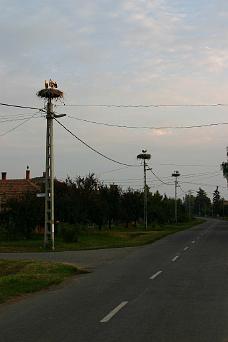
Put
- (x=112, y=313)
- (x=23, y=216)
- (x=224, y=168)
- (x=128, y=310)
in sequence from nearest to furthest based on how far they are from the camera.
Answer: (x=112, y=313)
(x=128, y=310)
(x=23, y=216)
(x=224, y=168)

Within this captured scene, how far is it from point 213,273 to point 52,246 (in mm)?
15911

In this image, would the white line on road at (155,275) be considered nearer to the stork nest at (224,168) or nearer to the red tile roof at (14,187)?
the red tile roof at (14,187)

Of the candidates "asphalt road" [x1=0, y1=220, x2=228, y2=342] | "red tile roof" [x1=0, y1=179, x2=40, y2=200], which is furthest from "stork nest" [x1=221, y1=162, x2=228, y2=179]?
"asphalt road" [x1=0, y1=220, x2=228, y2=342]

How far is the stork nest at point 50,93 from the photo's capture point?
107ft

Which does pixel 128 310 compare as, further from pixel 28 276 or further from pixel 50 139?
pixel 50 139

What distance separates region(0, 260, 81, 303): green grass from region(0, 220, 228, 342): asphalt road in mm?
598

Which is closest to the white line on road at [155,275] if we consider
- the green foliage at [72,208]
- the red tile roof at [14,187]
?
the green foliage at [72,208]

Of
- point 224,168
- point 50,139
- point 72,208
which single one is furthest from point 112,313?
→ point 224,168

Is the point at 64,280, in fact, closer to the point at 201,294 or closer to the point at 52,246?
the point at 201,294

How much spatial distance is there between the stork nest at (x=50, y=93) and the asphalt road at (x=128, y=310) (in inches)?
607

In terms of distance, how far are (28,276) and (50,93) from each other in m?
16.6

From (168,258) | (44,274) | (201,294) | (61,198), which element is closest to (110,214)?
(61,198)

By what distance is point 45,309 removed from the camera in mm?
11719

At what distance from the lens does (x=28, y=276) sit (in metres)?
17.9
